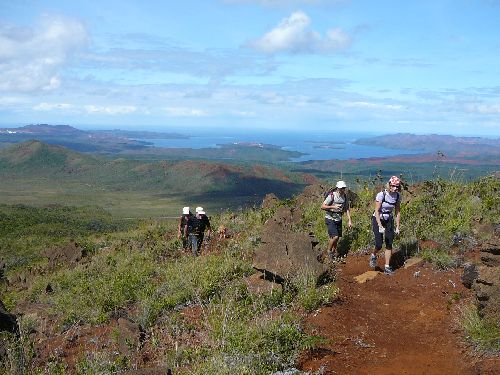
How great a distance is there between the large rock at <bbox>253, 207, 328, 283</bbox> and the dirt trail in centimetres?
65

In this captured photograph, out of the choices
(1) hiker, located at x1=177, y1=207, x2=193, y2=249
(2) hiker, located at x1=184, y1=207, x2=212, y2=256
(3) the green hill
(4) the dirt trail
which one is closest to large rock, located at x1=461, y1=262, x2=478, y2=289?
(4) the dirt trail

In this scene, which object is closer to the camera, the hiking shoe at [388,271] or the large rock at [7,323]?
the large rock at [7,323]

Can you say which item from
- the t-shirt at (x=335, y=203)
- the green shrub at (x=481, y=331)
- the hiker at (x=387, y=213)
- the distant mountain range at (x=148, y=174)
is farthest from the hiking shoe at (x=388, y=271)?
the distant mountain range at (x=148, y=174)

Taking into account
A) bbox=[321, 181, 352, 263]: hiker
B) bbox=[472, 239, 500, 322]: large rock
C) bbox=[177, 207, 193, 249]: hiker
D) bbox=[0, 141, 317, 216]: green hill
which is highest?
bbox=[321, 181, 352, 263]: hiker

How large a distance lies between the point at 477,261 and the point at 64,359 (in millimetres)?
6775

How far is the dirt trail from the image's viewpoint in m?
5.35

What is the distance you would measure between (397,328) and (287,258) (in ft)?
6.83

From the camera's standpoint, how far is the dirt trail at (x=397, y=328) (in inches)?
211

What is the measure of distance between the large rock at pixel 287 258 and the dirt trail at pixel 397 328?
0.65m

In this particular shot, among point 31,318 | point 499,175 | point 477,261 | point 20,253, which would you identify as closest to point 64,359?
point 31,318

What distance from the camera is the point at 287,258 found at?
309 inches

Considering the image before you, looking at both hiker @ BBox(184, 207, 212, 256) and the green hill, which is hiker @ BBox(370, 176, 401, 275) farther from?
the green hill

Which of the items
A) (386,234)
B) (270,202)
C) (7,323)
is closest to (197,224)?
(270,202)

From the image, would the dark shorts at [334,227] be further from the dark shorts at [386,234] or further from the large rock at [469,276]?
the large rock at [469,276]
